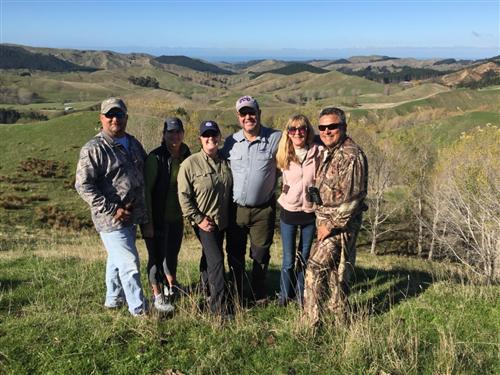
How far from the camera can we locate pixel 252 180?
17.5ft

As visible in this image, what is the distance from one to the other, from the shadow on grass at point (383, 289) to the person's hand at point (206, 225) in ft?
6.64

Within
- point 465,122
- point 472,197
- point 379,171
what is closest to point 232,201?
point 472,197

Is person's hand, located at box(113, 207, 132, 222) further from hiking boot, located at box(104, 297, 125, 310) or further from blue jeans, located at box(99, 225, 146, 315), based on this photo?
hiking boot, located at box(104, 297, 125, 310)

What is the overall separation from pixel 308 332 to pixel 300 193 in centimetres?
163

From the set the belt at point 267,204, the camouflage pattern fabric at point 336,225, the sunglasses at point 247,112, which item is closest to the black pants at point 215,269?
the belt at point 267,204

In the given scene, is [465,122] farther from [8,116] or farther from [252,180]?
[8,116]

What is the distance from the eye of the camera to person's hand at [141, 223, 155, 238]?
5457 mm

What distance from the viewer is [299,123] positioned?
5012mm

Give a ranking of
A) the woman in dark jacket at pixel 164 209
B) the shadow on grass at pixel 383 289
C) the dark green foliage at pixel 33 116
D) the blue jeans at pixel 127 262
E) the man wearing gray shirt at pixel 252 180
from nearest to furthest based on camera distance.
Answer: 1. the blue jeans at pixel 127 262
2. the man wearing gray shirt at pixel 252 180
3. the woman in dark jacket at pixel 164 209
4. the shadow on grass at pixel 383 289
5. the dark green foliage at pixel 33 116

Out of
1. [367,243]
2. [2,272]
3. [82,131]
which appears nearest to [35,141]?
[82,131]

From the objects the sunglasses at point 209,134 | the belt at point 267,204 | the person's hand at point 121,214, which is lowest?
the belt at point 267,204

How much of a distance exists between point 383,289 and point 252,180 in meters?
2.83

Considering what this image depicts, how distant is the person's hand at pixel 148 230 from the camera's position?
5457 mm

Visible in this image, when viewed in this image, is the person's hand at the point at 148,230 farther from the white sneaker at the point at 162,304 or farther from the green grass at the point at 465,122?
the green grass at the point at 465,122
